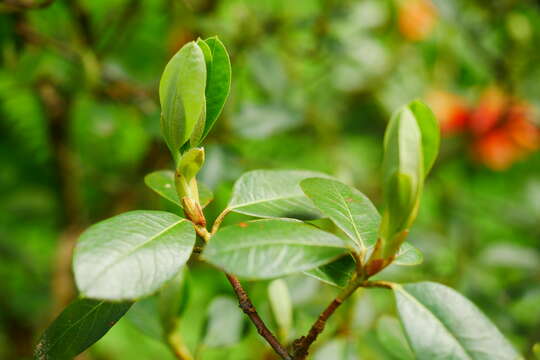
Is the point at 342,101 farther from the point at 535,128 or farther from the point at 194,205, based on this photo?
the point at 194,205

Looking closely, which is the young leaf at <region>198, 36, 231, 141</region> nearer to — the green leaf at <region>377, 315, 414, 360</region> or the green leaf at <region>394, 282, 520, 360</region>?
the green leaf at <region>394, 282, 520, 360</region>

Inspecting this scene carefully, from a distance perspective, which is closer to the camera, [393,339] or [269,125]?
[393,339]

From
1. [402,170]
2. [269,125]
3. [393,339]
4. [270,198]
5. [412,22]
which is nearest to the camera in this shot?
[402,170]

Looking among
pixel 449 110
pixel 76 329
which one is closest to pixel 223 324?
pixel 76 329

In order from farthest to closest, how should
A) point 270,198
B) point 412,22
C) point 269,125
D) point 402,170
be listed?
point 412,22 → point 269,125 → point 270,198 → point 402,170

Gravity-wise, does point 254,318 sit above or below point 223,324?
above

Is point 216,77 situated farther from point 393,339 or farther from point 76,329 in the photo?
point 393,339

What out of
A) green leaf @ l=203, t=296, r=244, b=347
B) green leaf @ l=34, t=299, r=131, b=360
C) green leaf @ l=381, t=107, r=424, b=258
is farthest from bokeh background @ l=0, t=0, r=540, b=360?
green leaf @ l=381, t=107, r=424, b=258

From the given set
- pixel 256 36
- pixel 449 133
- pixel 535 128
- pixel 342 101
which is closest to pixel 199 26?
pixel 256 36
